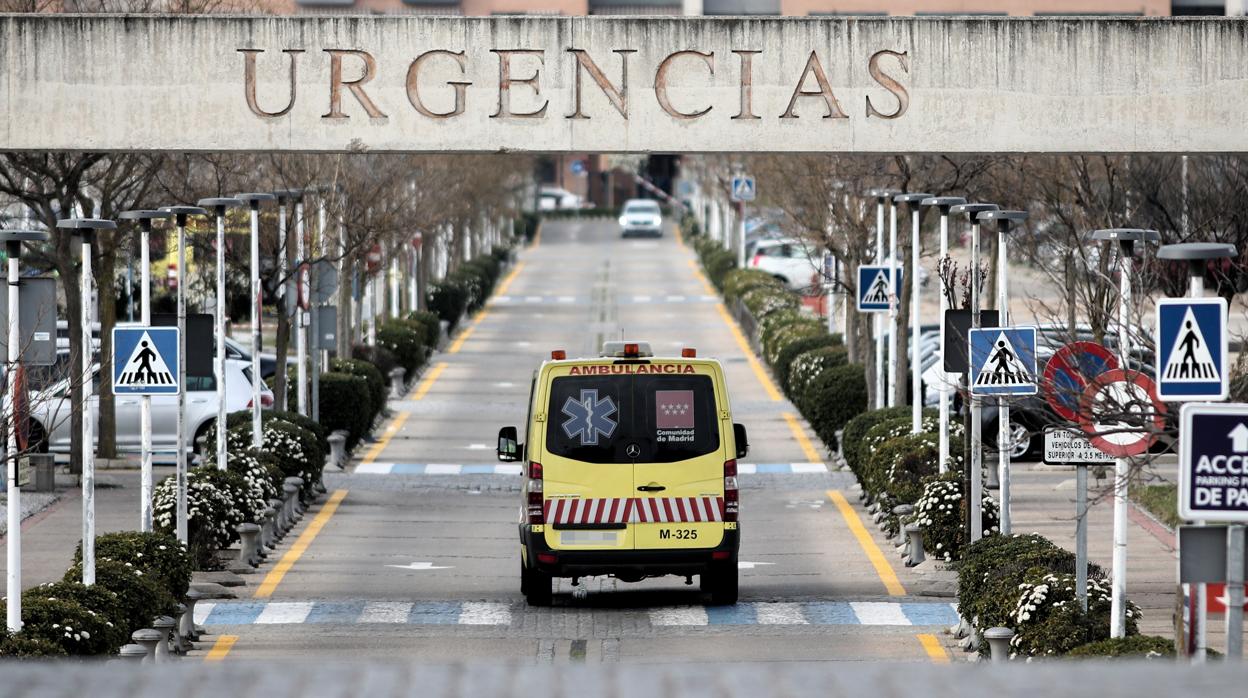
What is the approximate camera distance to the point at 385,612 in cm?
1950

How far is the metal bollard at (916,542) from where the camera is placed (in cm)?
2205

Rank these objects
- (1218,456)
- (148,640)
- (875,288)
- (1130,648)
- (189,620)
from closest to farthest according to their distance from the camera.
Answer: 1. (1218,456)
2. (1130,648)
3. (148,640)
4. (189,620)
5. (875,288)

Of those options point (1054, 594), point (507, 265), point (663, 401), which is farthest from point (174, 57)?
point (507, 265)

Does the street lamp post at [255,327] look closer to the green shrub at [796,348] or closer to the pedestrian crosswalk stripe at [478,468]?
the pedestrian crosswalk stripe at [478,468]

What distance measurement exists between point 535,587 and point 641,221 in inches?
2812

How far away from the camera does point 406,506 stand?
89.0 ft

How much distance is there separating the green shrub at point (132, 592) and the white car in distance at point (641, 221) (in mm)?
74018

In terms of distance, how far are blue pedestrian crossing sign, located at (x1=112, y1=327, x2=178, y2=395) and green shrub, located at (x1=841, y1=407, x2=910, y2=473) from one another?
10.3 metres

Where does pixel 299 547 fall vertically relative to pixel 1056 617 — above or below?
below

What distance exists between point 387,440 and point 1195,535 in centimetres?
2404

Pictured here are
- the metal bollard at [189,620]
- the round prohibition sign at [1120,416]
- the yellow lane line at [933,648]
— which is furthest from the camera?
the metal bollard at [189,620]

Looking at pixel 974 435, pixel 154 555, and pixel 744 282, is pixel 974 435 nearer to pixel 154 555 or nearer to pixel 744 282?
pixel 154 555

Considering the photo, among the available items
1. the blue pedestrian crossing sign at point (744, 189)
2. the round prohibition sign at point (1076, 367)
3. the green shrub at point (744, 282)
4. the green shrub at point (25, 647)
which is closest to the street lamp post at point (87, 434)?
the green shrub at point (25, 647)

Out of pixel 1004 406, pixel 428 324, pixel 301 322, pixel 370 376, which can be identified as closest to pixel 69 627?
pixel 1004 406
